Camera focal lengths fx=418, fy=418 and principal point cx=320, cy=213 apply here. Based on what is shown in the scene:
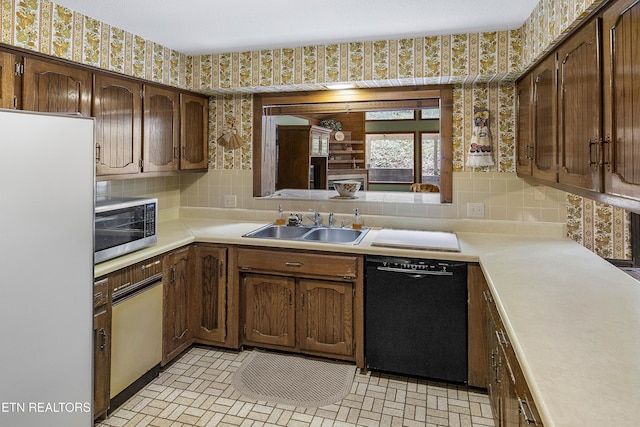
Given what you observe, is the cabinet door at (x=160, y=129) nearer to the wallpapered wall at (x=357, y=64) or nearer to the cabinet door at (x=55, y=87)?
the wallpapered wall at (x=357, y=64)

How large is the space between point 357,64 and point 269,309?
1.84 m

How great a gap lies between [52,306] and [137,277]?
0.95m

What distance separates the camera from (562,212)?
294 cm

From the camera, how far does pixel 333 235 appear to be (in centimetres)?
323

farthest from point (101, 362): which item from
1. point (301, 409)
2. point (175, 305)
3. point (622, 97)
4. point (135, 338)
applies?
point (622, 97)

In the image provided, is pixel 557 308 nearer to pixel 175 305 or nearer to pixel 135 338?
pixel 135 338

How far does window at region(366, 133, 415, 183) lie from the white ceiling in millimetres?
4091

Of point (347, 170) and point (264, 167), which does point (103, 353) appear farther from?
point (347, 170)

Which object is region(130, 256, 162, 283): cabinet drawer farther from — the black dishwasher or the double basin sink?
the black dishwasher

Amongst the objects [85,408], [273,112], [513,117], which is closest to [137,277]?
[85,408]

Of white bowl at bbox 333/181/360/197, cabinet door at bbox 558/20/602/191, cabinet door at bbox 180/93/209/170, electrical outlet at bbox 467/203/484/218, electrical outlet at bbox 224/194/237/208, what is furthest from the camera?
electrical outlet at bbox 224/194/237/208

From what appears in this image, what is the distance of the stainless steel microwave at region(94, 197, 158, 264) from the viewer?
219cm

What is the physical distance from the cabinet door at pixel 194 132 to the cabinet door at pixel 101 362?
152cm

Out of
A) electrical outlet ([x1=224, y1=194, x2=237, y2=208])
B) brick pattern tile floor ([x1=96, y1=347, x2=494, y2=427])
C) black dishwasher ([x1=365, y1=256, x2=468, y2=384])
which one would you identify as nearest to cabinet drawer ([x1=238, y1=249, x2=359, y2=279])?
black dishwasher ([x1=365, y1=256, x2=468, y2=384])
